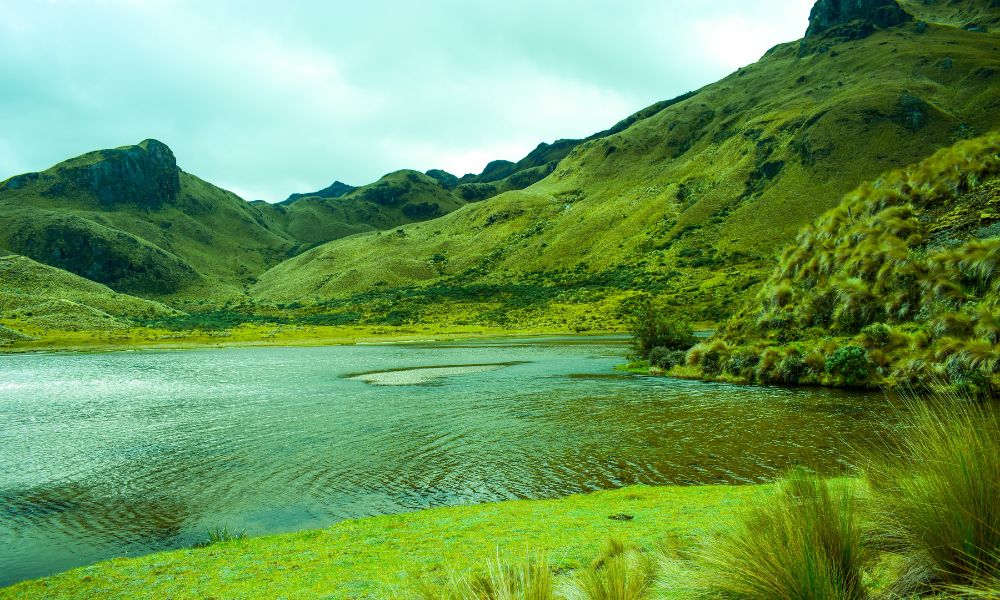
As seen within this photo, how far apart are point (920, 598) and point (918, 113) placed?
549ft

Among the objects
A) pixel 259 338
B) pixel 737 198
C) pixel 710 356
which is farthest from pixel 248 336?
pixel 737 198

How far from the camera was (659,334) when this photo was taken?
130ft

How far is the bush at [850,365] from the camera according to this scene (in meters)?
23.3

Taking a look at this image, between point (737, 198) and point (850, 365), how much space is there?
136 meters

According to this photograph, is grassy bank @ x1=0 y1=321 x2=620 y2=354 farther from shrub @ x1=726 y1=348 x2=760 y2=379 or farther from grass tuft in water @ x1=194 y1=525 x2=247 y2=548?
grass tuft in water @ x1=194 y1=525 x2=247 y2=548

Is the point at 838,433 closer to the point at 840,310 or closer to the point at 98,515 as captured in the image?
the point at 840,310

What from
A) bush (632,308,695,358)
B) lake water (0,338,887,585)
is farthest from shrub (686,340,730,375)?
bush (632,308,695,358)

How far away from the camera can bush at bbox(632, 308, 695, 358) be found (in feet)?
129

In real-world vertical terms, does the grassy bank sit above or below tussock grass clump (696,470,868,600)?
below

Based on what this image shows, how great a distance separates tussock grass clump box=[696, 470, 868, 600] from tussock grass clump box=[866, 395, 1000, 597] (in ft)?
1.24

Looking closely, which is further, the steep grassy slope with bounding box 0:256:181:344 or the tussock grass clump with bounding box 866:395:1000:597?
the steep grassy slope with bounding box 0:256:181:344

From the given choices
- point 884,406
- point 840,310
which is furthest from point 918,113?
point 884,406

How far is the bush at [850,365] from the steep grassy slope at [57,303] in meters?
116

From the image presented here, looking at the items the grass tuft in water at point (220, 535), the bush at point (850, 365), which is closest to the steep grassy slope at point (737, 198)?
the bush at point (850, 365)
